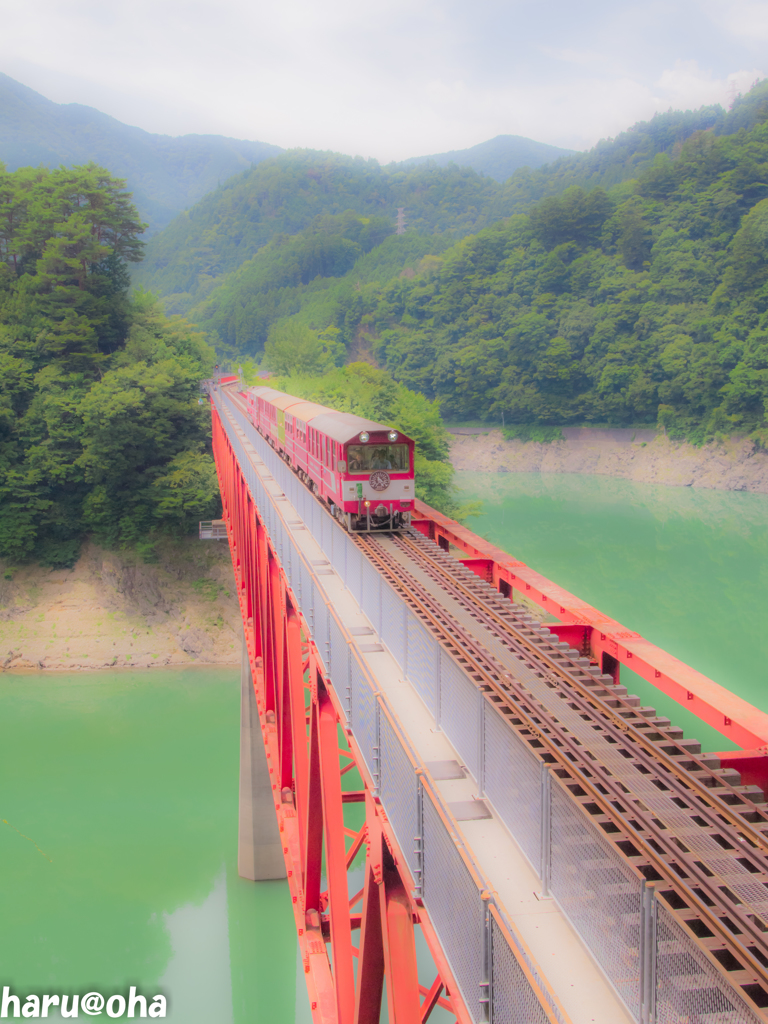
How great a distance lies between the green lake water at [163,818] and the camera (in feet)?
60.3

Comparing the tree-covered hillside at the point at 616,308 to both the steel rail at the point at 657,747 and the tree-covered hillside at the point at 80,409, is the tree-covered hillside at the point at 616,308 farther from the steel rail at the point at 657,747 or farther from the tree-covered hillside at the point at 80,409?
the steel rail at the point at 657,747

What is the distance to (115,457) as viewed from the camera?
3584 centimetres

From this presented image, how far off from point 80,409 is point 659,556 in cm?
3458

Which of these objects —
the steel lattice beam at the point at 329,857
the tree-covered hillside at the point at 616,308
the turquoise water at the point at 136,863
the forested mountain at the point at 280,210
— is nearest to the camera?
the steel lattice beam at the point at 329,857

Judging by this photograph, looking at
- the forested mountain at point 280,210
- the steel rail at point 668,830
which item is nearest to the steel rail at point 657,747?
the steel rail at point 668,830

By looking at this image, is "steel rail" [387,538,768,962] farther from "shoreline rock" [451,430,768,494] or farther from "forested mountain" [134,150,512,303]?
"forested mountain" [134,150,512,303]

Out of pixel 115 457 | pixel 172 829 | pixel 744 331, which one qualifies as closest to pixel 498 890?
pixel 172 829

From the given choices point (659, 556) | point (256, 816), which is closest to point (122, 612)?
point (256, 816)

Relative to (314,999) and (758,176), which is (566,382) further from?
(314,999)

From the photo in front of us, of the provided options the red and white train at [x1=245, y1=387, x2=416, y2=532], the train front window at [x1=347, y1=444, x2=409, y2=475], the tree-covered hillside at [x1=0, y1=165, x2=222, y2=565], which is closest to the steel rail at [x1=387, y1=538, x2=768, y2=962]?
the red and white train at [x1=245, y1=387, x2=416, y2=532]

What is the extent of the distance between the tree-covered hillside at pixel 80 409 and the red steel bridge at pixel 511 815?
2608cm

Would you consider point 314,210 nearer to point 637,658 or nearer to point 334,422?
point 334,422

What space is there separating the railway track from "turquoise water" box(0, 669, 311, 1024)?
12.7 m

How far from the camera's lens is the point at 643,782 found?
6387mm
